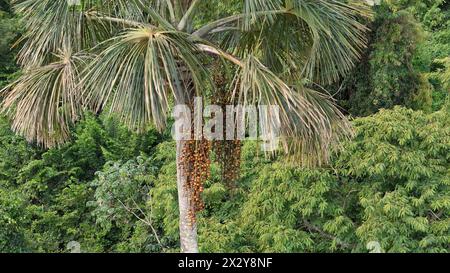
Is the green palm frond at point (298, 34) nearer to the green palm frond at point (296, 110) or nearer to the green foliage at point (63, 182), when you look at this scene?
the green palm frond at point (296, 110)

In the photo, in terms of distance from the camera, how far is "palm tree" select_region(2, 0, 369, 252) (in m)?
4.74

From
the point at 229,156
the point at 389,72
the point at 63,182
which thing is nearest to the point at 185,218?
the point at 229,156

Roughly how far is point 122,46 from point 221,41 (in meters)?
1.55

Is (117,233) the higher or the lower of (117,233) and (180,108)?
the lower

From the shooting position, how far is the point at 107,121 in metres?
10.9

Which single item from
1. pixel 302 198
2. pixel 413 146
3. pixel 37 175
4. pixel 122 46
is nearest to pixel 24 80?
pixel 122 46

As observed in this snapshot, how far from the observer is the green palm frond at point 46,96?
5.45 metres

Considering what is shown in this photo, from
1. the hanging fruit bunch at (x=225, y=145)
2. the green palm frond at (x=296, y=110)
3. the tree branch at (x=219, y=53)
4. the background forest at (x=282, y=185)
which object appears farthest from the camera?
the background forest at (x=282, y=185)

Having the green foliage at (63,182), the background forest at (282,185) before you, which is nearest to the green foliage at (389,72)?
the background forest at (282,185)

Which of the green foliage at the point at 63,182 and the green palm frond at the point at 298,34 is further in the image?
the green foliage at the point at 63,182

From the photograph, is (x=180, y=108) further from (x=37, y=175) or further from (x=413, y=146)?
(x=37, y=175)

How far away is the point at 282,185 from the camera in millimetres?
7309

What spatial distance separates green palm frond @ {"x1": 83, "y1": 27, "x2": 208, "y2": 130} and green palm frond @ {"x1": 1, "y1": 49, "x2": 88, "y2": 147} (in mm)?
554

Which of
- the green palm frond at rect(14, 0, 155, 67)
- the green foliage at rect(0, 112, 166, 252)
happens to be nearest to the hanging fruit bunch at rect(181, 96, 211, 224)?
the green palm frond at rect(14, 0, 155, 67)
